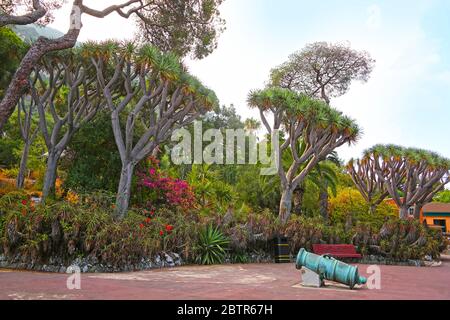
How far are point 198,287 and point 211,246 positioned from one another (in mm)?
4835

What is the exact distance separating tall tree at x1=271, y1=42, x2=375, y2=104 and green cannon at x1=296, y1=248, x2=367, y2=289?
2142 centimetres

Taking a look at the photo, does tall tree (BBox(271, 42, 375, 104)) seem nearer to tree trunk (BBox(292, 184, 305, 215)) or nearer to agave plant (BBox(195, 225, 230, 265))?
tree trunk (BBox(292, 184, 305, 215))

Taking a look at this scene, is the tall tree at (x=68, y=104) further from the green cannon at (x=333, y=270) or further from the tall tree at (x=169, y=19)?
the green cannon at (x=333, y=270)

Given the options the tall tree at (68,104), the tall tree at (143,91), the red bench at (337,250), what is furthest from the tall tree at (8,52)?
the red bench at (337,250)

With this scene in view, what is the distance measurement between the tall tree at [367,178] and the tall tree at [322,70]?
16.5 feet

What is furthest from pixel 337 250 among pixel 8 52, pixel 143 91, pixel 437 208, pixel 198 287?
pixel 437 208

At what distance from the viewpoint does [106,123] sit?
699 inches

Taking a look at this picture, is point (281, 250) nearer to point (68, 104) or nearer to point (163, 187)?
point (163, 187)

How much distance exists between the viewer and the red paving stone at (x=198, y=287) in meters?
6.69

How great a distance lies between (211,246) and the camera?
41.0 ft
